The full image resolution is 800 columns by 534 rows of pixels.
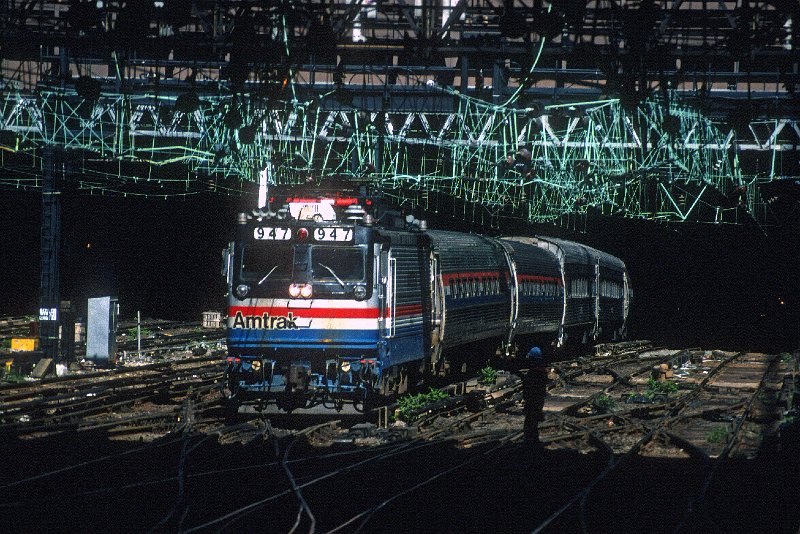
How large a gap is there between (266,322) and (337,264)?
53.4 inches

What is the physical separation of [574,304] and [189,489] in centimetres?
2101

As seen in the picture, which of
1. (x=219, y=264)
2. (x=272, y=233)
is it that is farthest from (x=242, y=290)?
(x=219, y=264)

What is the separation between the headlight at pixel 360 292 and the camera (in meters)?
14.7

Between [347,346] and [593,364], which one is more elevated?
[347,346]

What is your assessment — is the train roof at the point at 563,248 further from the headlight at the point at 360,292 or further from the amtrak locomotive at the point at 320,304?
the headlight at the point at 360,292

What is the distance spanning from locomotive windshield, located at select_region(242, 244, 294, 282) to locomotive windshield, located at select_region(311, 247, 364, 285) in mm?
394

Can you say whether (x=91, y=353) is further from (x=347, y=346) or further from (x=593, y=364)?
(x=593, y=364)

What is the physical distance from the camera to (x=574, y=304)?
2998cm

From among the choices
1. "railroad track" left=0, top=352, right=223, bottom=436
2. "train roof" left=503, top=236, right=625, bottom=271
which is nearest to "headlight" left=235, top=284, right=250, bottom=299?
"railroad track" left=0, top=352, right=223, bottom=436

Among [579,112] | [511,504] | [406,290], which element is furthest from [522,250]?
[511,504]

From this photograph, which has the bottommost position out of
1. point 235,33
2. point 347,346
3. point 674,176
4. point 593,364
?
point 593,364

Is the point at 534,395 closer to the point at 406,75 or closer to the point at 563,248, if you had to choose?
the point at 406,75

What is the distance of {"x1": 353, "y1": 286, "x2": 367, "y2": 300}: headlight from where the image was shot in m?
14.7

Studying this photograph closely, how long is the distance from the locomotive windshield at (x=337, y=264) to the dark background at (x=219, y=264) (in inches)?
854
